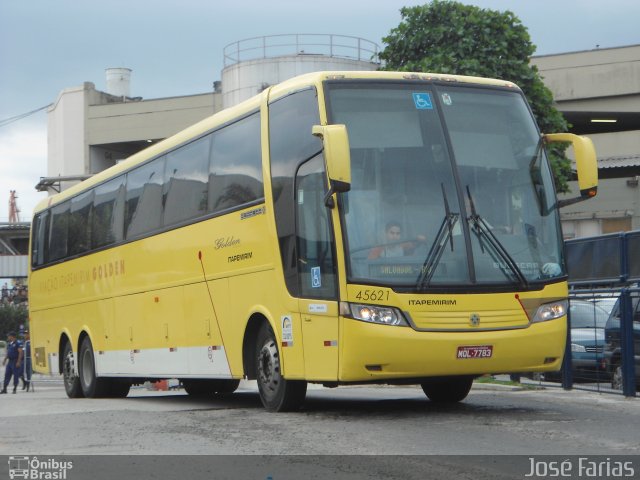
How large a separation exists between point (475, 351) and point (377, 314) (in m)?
1.06

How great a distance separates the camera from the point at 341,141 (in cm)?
1134

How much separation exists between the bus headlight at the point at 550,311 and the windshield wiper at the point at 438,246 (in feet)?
4.00

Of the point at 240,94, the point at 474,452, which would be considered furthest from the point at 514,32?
the point at 474,452

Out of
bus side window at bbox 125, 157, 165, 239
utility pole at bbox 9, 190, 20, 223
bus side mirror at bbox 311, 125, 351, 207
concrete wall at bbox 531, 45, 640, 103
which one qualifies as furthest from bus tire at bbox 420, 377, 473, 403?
utility pole at bbox 9, 190, 20, 223

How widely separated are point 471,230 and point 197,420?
3.46 m

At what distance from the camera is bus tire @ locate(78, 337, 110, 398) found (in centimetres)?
2109

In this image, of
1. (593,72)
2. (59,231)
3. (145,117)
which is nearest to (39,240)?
(59,231)

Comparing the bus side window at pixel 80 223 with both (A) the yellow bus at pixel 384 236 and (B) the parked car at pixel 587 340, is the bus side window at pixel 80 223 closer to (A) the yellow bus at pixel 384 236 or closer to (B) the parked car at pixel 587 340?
(A) the yellow bus at pixel 384 236

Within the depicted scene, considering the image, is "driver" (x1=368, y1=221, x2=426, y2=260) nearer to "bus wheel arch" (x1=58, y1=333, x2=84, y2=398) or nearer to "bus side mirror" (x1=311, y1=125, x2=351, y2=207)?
"bus side mirror" (x1=311, y1=125, x2=351, y2=207)

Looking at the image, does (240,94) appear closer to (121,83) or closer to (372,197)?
(121,83)

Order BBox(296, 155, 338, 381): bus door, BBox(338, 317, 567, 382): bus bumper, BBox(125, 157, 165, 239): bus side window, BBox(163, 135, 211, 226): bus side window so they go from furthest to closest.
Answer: BBox(125, 157, 165, 239): bus side window < BBox(163, 135, 211, 226): bus side window < BBox(296, 155, 338, 381): bus door < BBox(338, 317, 567, 382): bus bumper

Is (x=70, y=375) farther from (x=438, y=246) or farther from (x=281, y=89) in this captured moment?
(x=438, y=246)

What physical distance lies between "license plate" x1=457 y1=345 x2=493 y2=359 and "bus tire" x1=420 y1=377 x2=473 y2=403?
2.33 metres

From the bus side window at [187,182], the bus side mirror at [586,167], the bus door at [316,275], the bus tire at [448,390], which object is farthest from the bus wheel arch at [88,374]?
the bus side mirror at [586,167]
